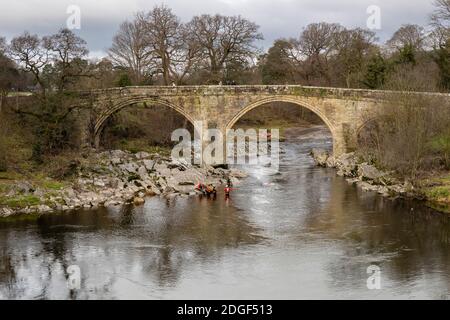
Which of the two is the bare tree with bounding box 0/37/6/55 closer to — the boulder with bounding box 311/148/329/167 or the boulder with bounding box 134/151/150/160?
the boulder with bounding box 134/151/150/160

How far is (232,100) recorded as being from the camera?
47.4m

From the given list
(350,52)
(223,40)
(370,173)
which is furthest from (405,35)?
(370,173)

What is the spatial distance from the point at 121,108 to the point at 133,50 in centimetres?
1091

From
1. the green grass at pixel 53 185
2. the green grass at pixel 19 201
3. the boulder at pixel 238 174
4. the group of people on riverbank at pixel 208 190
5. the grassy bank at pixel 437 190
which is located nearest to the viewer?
the green grass at pixel 19 201

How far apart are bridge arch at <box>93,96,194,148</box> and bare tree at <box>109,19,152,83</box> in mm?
8938

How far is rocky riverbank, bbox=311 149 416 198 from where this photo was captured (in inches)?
1496

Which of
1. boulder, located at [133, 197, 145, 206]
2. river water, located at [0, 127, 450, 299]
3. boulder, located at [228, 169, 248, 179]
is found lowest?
river water, located at [0, 127, 450, 299]

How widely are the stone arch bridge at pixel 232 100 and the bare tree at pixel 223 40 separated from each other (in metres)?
9.69

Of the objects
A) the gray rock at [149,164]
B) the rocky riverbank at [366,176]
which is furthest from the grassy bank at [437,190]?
the gray rock at [149,164]

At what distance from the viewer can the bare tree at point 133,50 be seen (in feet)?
187

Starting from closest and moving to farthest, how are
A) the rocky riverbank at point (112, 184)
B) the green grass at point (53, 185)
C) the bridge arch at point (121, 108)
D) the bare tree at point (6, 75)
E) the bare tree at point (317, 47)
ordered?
the rocky riverbank at point (112, 184) → the green grass at point (53, 185) → the bare tree at point (6, 75) → the bridge arch at point (121, 108) → the bare tree at point (317, 47)

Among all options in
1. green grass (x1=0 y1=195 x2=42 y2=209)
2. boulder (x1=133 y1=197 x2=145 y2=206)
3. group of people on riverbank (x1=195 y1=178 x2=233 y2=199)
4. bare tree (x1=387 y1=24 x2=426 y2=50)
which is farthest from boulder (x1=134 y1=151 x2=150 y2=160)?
bare tree (x1=387 y1=24 x2=426 y2=50)

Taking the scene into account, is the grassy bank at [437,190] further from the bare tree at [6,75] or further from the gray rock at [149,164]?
the bare tree at [6,75]

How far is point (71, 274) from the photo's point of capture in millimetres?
24609
